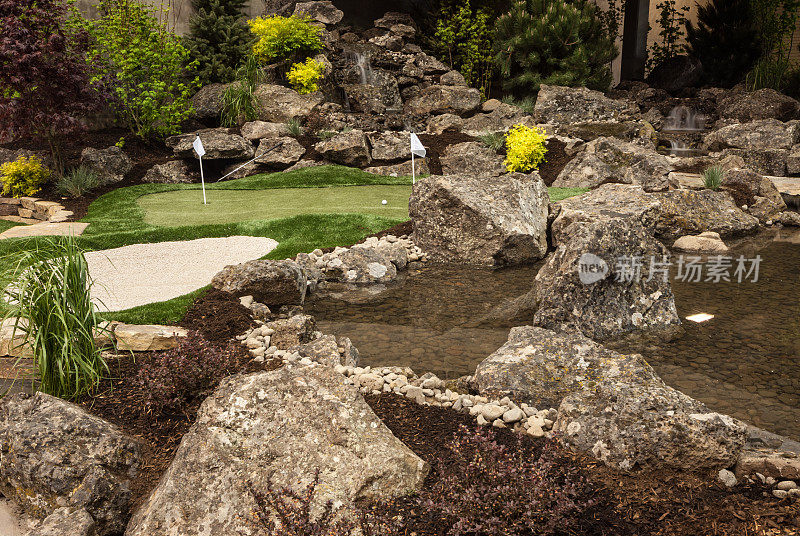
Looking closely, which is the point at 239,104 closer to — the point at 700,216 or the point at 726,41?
the point at 700,216

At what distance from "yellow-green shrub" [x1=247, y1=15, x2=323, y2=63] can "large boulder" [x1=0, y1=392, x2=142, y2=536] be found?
15.4 m

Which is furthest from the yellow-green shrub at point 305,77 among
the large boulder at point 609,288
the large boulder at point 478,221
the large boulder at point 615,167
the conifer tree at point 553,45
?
the large boulder at point 609,288

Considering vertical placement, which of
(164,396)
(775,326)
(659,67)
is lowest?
(775,326)

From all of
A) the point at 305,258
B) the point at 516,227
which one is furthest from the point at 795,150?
the point at 305,258

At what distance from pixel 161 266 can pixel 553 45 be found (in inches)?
597

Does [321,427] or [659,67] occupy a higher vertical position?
[659,67]

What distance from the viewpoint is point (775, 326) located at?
5.59 meters

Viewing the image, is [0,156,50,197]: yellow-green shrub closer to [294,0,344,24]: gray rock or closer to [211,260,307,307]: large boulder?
[211,260,307,307]: large boulder

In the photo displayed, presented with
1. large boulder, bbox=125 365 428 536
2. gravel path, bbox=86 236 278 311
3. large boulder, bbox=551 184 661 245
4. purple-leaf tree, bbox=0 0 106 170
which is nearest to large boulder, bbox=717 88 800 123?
large boulder, bbox=551 184 661 245

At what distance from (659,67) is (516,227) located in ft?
58.6

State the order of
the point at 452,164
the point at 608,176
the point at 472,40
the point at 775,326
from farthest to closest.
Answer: the point at 472,40 < the point at 452,164 < the point at 608,176 < the point at 775,326

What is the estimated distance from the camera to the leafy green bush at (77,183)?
1230 cm

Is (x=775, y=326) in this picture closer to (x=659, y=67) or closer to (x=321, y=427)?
(x=321, y=427)

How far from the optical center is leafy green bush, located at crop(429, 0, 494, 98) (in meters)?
20.3
